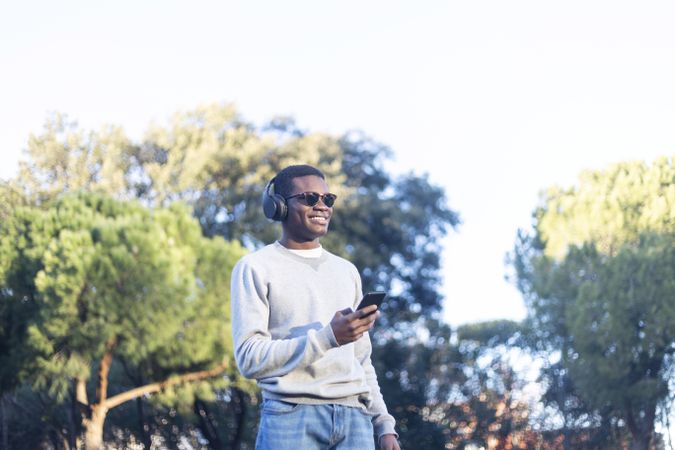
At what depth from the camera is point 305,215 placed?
13.2 ft

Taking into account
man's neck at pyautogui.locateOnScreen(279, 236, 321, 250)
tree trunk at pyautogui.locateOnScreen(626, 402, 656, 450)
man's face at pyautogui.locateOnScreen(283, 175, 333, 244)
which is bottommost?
tree trunk at pyautogui.locateOnScreen(626, 402, 656, 450)

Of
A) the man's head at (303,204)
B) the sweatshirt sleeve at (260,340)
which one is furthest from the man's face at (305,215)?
the sweatshirt sleeve at (260,340)

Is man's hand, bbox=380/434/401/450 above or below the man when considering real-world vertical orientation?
below

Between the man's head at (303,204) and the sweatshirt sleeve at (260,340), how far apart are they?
25 centimetres

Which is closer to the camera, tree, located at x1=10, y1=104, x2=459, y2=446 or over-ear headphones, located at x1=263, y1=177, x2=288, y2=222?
over-ear headphones, located at x1=263, y1=177, x2=288, y2=222

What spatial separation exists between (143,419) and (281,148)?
10.0 m

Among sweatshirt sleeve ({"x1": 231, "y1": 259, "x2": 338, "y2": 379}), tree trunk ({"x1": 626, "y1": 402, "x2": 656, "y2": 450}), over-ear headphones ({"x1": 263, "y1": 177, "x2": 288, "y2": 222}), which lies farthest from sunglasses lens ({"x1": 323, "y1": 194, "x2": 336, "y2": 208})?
tree trunk ({"x1": 626, "y1": 402, "x2": 656, "y2": 450})

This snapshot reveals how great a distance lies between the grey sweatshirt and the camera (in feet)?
12.3

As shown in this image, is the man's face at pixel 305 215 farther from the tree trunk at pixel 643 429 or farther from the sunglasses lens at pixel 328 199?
the tree trunk at pixel 643 429

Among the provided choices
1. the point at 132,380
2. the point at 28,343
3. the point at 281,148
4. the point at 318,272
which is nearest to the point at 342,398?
the point at 318,272

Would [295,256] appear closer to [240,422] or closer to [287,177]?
[287,177]

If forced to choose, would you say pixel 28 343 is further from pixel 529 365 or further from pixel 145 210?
pixel 529 365

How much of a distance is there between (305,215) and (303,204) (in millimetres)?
41

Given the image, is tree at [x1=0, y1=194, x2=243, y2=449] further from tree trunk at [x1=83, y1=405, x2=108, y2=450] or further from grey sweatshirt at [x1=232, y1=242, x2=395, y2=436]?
grey sweatshirt at [x1=232, y1=242, x2=395, y2=436]
